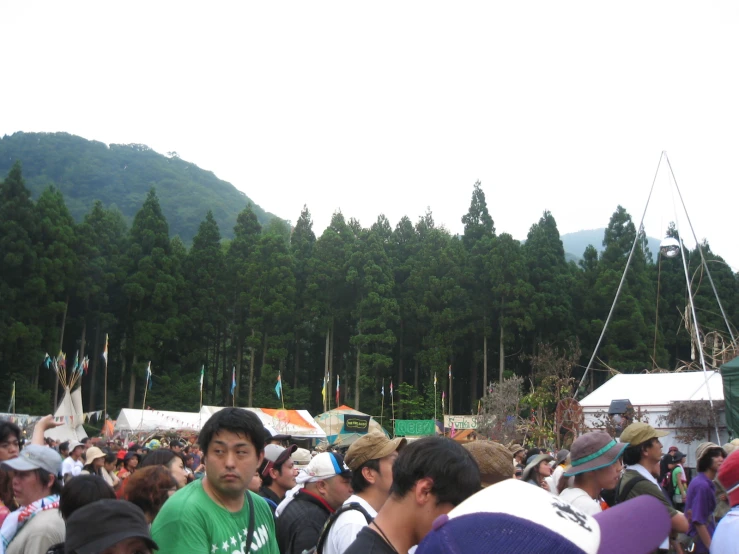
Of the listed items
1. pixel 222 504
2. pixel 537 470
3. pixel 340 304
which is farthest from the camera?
pixel 340 304

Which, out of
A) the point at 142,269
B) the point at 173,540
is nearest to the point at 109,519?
the point at 173,540

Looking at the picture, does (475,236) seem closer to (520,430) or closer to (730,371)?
(520,430)

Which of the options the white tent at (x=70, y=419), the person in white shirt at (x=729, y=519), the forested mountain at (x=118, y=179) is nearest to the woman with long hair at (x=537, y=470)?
the person in white shirt at (x=729, y=519)

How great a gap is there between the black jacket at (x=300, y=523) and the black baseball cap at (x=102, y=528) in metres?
1.41

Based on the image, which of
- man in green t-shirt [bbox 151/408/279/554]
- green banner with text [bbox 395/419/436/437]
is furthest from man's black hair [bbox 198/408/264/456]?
green banner with text [bbox 395/419/436/437]

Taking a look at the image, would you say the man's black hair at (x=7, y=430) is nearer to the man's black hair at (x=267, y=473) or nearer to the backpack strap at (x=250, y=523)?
the man's black hair at (x=267, y=473)

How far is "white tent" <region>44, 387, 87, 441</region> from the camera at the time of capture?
2233 cm

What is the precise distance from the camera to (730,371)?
12.4 m

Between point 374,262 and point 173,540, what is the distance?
38132 mm

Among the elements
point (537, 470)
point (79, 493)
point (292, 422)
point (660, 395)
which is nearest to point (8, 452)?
point (79, 493)

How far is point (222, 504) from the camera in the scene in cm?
254

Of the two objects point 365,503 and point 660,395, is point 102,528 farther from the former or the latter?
point 660,395

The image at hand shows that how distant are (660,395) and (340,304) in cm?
2752

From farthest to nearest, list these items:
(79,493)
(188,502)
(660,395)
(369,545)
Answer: (660,395)
(79,493)
(188,502)
(369,545)
